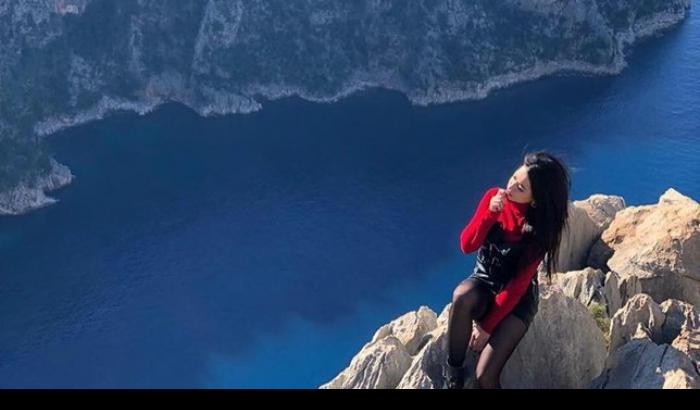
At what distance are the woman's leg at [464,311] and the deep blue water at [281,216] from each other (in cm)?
5605

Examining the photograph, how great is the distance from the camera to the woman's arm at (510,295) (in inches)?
551

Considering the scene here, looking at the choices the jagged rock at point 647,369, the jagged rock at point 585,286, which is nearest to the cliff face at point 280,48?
the jagged rock at point 585,286

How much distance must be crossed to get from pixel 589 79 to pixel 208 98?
58.6 meters

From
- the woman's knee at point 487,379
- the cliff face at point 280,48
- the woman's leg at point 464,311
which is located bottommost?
the cliff face at point 280,48

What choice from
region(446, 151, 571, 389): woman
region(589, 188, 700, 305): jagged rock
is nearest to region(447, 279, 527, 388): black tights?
region(446, 151, 571, 389): woman

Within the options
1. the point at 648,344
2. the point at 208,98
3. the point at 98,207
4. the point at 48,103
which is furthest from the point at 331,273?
the point at 648,344

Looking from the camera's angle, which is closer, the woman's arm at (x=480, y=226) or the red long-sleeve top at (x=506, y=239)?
the red long-sleeve top at (x=506, y=239)

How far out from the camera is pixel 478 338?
14.6 meters

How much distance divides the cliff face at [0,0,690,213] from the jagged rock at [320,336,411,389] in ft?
339

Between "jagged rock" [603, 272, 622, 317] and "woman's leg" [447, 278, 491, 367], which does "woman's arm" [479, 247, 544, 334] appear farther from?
"jagged rock" [603, 272, 622, 317]

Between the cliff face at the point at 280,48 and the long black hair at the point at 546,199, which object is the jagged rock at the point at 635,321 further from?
the cliff face at the point at 280,48

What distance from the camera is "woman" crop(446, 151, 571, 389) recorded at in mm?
13742

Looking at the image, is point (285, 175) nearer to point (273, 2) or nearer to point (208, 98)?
point (208, 98)

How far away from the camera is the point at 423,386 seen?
15641 millimetres
